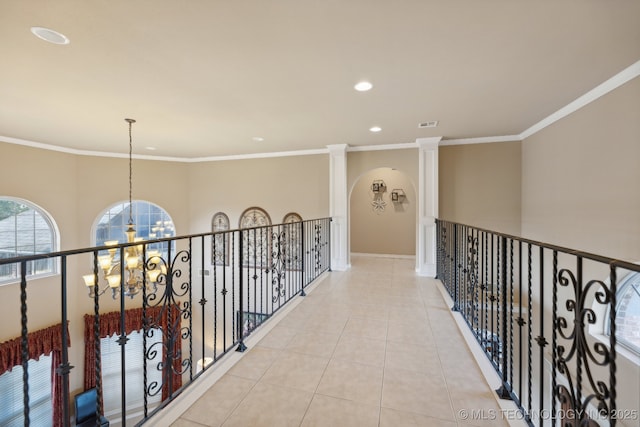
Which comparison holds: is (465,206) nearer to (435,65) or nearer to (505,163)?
(505,163)

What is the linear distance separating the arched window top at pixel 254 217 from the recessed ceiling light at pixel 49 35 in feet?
15.1

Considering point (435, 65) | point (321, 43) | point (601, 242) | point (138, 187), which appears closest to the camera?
point (321, 43)

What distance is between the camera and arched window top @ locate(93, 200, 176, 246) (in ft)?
20.5

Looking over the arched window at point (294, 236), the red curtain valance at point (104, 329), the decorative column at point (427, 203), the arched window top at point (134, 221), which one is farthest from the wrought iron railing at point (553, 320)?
the arched window top at point (134, 221)

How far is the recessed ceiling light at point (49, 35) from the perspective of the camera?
2.00 metres

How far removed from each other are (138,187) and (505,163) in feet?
25.7

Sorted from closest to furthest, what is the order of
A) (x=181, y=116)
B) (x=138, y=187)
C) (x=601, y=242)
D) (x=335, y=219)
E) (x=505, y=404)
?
(x=505, y=404)
(x=601, y=242)
(x=181, y=116)
(x=335, y=219)
(x=138, y=187)

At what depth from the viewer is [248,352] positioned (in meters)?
2.33

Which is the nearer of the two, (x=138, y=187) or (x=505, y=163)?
(x=505, y=163)

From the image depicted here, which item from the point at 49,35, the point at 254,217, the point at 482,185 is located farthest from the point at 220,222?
the point at 482,185

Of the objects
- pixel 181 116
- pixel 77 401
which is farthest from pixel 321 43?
pixel 77 401

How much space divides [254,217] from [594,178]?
19.4 ft

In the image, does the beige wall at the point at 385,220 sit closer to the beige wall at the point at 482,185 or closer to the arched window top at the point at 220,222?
the beige wall at the point at 482,185

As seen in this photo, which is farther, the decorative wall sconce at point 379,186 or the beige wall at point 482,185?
the decorative wall sconce at point 379,186
